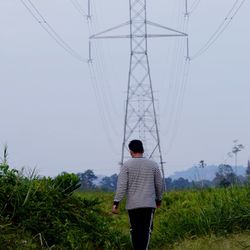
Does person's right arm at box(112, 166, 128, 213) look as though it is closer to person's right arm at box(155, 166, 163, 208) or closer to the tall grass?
person's right arm at box(155, 166, 163, 208)

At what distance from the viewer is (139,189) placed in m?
11.2

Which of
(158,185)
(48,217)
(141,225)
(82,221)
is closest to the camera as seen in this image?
(141,225)

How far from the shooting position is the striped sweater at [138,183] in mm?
11148

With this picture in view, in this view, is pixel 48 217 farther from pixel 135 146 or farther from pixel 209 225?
pixel 209 225

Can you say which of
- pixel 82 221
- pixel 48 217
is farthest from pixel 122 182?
pixel 82 221

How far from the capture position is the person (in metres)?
11.2

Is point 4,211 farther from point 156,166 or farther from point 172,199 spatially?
point 172,199

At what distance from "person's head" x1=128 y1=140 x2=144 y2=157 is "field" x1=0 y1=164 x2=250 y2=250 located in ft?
7.05

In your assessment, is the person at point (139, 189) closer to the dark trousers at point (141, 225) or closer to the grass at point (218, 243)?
the dark trousers at point (141, 225)

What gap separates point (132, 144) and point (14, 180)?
9.71 feet

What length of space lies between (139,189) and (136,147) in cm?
67

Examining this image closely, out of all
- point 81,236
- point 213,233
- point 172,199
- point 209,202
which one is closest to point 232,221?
point 213,233

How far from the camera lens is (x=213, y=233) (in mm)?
13844

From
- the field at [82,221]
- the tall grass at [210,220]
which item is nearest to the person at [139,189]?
the field at [82,221]
